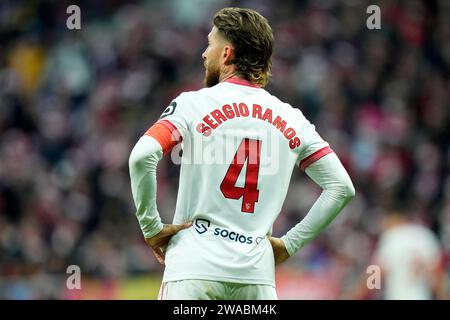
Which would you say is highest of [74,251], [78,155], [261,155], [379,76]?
[261,155]

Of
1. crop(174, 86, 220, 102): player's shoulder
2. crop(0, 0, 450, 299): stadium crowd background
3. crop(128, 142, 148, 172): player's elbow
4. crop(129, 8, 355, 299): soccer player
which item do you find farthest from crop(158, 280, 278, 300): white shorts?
crop(0, 0, 450, 299): stadium crowd background

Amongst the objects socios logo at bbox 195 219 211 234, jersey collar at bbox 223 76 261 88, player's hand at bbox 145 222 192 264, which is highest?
jersey collar at bbox 223 76 261 88

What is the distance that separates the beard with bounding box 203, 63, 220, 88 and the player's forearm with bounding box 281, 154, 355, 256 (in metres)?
0.54

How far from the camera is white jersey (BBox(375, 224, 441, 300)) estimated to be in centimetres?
823

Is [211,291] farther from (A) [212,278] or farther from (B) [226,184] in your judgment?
(B) [226,184]

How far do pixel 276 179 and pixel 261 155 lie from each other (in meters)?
0.12

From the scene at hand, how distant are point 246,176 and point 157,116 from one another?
7.66 m

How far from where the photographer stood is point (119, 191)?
1048 centimetres

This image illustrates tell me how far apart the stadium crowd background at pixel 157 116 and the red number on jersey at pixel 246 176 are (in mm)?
4614

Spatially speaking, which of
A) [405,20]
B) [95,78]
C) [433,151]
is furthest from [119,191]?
[405,20]

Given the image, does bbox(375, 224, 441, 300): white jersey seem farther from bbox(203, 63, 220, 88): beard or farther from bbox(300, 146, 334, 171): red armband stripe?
bbox(203, 63, 220, 88): beard

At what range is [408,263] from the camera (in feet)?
27.0

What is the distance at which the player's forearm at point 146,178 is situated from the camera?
3.70 m
